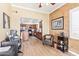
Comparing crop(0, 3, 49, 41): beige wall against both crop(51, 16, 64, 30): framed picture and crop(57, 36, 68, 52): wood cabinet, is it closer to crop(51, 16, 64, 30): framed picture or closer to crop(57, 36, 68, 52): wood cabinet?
crop(51, 16, 64, 30): framed picture

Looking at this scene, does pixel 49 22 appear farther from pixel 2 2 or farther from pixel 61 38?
pixel 61 38

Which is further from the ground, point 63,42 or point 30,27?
point 30,27

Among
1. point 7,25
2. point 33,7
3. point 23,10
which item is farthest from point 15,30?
point 33,7

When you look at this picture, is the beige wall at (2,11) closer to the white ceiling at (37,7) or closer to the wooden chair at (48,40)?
the white ceiling at (37,7)

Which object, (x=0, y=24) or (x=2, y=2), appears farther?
(x=0, y=24)

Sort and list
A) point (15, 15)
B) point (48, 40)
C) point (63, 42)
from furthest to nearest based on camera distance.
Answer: point (63, 42)
point (48, 40)
point (15, 15)

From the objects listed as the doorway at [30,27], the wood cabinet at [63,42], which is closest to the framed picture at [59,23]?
the wood cabinet at [63,42]

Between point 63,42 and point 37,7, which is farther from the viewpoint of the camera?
point 63,42

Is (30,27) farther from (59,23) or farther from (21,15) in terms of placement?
(59,23)

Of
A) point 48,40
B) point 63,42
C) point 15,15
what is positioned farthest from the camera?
point 63,42

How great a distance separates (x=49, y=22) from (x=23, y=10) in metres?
0.71

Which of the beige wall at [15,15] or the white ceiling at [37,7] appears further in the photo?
the beige wall at [15,15]

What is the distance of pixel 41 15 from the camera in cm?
283

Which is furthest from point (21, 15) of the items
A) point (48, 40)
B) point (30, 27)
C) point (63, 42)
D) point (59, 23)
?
point (63, 42)
